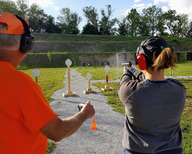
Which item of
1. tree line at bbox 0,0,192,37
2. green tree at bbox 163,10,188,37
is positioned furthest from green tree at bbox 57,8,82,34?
green tree at bbox 163,10,188,37

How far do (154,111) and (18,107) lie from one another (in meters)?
0.91

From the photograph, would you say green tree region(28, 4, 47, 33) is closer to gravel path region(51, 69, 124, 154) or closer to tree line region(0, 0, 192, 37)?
tree line region(0, 0, 192, 37)

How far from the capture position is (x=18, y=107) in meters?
0.90

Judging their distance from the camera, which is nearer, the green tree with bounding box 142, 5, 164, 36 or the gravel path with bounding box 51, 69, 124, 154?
the gravel path with bounding box 51, 69, 124, 154

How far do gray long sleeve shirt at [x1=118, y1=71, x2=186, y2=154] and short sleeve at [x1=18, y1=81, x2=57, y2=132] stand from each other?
0.62 m

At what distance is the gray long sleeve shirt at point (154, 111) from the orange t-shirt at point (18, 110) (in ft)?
2.01

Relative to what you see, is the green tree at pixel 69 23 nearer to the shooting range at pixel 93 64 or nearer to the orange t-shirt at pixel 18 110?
the shooting range at pixel 93 64

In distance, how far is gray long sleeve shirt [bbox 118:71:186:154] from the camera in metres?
1.14

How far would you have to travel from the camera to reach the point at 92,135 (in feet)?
10.5

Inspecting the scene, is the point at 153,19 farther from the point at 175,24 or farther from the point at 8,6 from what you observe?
the point at 8,6

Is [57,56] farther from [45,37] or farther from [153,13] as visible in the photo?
[153,13]

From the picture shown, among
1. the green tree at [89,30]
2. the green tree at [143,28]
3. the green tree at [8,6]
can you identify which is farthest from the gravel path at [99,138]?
the green tree at [8,6]

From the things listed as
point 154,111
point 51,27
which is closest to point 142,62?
point 154,111

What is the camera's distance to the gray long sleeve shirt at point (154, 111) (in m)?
1.14
